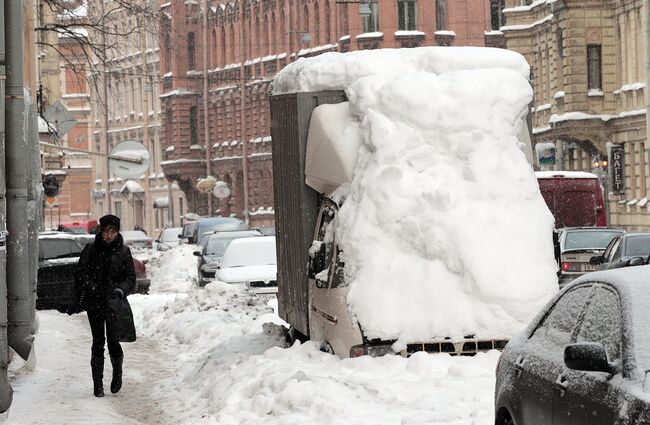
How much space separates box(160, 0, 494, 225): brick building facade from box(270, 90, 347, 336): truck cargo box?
199ft

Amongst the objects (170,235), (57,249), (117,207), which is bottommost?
(170,235)

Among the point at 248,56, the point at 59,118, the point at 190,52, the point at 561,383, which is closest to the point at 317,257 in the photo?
the point at 561,383

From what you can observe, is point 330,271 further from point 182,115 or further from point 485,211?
point 182,115

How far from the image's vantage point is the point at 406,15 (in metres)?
87.3

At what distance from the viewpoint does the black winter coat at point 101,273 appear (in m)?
16.4

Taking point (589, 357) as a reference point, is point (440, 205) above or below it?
above

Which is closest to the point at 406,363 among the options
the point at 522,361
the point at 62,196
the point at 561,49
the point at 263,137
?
the point at 522,361

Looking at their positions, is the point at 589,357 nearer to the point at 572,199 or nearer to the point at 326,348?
the point at 326,348

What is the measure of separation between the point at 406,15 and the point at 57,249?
5762 cm

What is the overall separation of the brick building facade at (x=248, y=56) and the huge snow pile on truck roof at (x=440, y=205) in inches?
2455

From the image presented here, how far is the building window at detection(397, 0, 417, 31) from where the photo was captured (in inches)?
3428

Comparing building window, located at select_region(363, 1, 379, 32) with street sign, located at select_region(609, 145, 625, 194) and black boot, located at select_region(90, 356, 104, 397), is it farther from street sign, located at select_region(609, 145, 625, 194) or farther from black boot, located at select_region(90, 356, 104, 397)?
black boot, located at select_region(90, 356, 104, 397)

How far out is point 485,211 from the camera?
15.5 metres

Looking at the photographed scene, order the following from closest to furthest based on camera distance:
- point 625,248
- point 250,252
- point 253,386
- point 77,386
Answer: point 253,386 < point 77,386 < point 625,248 < point 250,252
